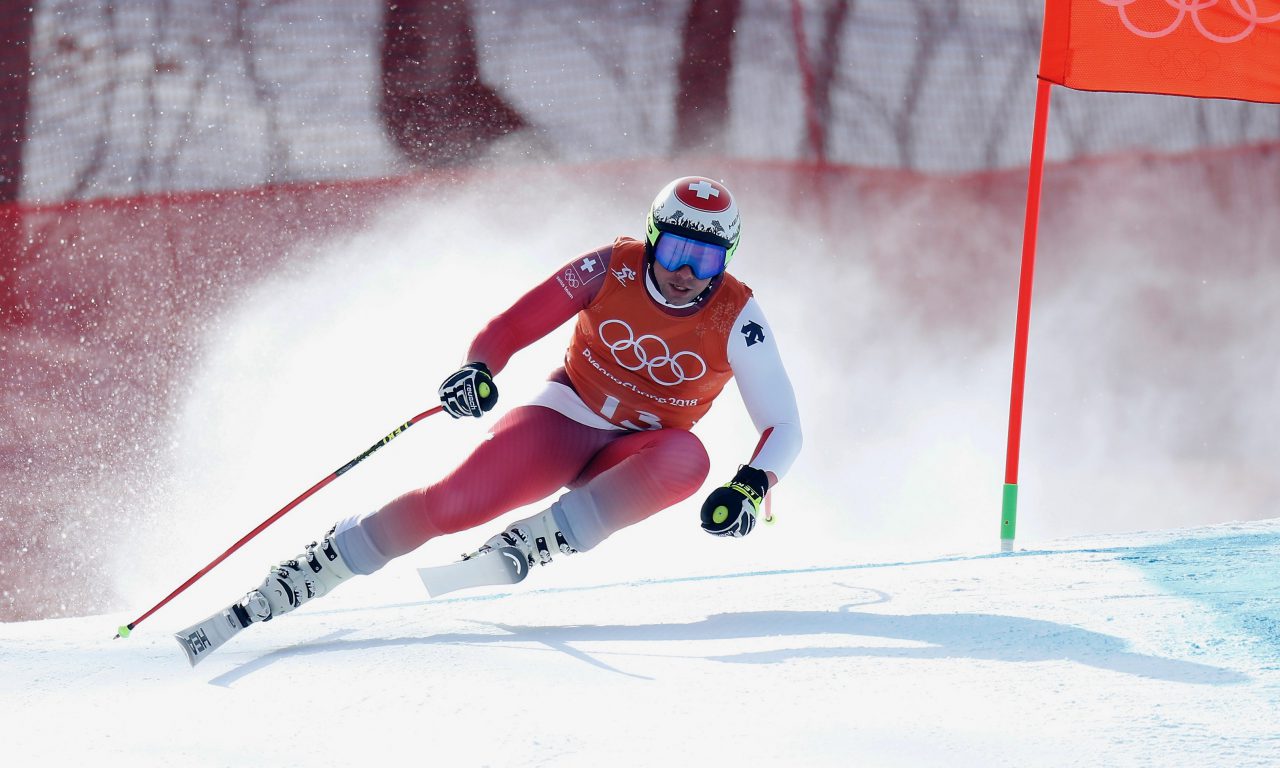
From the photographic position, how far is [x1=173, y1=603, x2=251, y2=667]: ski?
2.95 m

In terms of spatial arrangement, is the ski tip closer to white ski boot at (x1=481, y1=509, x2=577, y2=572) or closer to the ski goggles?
white ski boot at (x1=481, y1=509, x2=577, y2=572)

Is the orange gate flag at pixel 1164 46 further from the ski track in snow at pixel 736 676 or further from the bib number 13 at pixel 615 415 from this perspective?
the bib number 13 at pixel 615 415

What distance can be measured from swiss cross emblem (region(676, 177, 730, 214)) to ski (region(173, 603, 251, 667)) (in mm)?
1543

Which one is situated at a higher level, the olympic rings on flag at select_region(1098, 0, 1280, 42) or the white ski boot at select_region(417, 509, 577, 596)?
the olympic rings on flag at select_region(1098, 0, 1280, 42)

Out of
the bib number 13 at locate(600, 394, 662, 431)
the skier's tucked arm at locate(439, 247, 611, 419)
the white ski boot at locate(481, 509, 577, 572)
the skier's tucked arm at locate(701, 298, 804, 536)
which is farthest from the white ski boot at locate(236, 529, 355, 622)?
the skier's tucked arm at locate(701, 298, 804, 536)

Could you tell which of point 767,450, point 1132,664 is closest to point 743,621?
point 767,450

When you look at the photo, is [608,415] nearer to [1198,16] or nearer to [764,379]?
[764,379]

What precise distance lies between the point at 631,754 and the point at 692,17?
200 inches

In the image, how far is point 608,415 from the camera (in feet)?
11.5

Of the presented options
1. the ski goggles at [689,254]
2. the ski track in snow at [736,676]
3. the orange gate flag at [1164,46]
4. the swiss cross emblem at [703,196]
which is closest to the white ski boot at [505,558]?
the ski track in snow at [736,676]

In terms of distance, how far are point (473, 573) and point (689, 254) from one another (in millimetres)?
998

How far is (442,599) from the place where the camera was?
3.62 meters

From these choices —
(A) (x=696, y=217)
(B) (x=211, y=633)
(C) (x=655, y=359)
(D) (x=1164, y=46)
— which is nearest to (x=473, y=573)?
(B) (x=211, y=633)

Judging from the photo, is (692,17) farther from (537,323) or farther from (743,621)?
(743,621)
